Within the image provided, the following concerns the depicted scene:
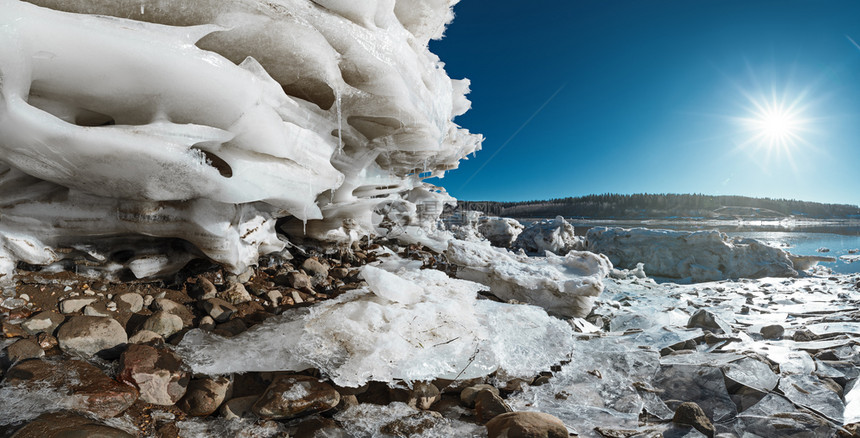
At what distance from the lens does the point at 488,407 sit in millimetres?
2047

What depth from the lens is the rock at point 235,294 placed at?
2795mm

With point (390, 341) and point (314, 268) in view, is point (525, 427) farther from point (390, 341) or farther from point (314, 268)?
point (314, 268)

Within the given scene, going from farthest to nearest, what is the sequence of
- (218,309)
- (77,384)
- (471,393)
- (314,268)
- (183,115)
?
(314,268), (218,309), (471,393), (183,115), (77,384)

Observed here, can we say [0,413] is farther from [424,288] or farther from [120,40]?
[424,288]

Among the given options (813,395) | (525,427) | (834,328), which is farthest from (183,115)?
(834,328)

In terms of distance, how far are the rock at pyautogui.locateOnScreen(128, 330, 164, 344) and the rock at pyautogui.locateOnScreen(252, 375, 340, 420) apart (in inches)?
32.6

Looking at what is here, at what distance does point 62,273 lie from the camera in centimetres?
246

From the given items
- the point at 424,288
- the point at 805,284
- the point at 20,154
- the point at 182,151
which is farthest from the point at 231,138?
the point at 805,284

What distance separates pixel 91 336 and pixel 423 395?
1.92 m

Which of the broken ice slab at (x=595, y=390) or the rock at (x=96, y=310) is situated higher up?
the rock at (x=96, y=310)

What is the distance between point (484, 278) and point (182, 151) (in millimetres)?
3600

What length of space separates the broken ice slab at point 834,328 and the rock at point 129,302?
20.0ft

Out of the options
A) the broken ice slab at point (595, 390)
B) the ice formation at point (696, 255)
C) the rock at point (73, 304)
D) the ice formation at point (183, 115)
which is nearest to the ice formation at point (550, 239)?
the ice formation at point (696, 255)

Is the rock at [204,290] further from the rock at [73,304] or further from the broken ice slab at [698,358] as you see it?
the broken ice slab at [698,358]
